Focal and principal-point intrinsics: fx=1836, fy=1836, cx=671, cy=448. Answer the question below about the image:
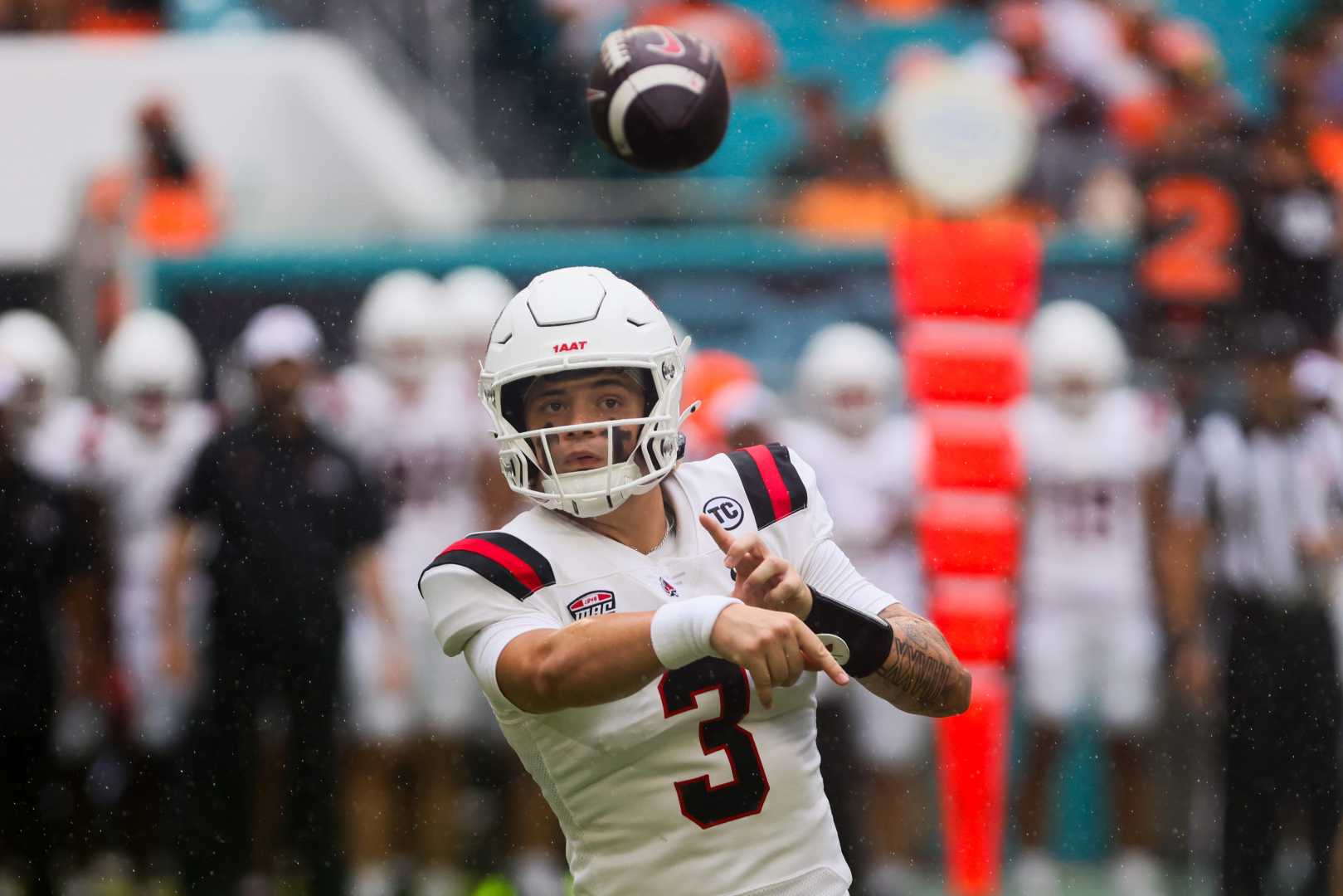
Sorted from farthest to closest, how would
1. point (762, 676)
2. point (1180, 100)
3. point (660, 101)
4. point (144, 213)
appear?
point (1180, 100), point (144, 213), point (660, 101), point (762, 676)

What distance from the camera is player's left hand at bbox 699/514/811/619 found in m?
2.26

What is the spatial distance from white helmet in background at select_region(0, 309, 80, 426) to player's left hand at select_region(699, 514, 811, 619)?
168 inches

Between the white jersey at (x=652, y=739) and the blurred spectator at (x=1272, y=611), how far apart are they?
3277mm

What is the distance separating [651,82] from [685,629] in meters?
1.88

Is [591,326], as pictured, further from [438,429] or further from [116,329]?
[116,329]

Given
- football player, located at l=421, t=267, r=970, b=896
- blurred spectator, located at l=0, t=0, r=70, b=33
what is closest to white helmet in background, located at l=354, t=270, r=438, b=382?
football player, located at l=421, t=267, r=970, b=896

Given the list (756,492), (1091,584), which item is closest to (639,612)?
(756,492)

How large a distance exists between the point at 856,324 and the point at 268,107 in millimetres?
3698

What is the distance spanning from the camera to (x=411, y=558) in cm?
590

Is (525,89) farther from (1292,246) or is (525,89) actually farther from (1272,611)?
(1272,611)

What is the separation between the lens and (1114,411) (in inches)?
235

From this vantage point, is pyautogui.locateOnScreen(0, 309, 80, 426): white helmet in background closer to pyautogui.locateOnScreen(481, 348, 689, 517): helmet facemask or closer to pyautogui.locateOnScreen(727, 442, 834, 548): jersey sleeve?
pyautogui.locateOnScreen(481, 348, 689, 517): helmet facemask

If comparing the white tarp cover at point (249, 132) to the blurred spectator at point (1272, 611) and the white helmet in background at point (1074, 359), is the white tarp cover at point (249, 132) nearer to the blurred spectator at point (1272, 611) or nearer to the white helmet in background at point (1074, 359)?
the white helmet in background at point (1074, 359)

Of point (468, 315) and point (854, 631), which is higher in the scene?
point (468, 315)
